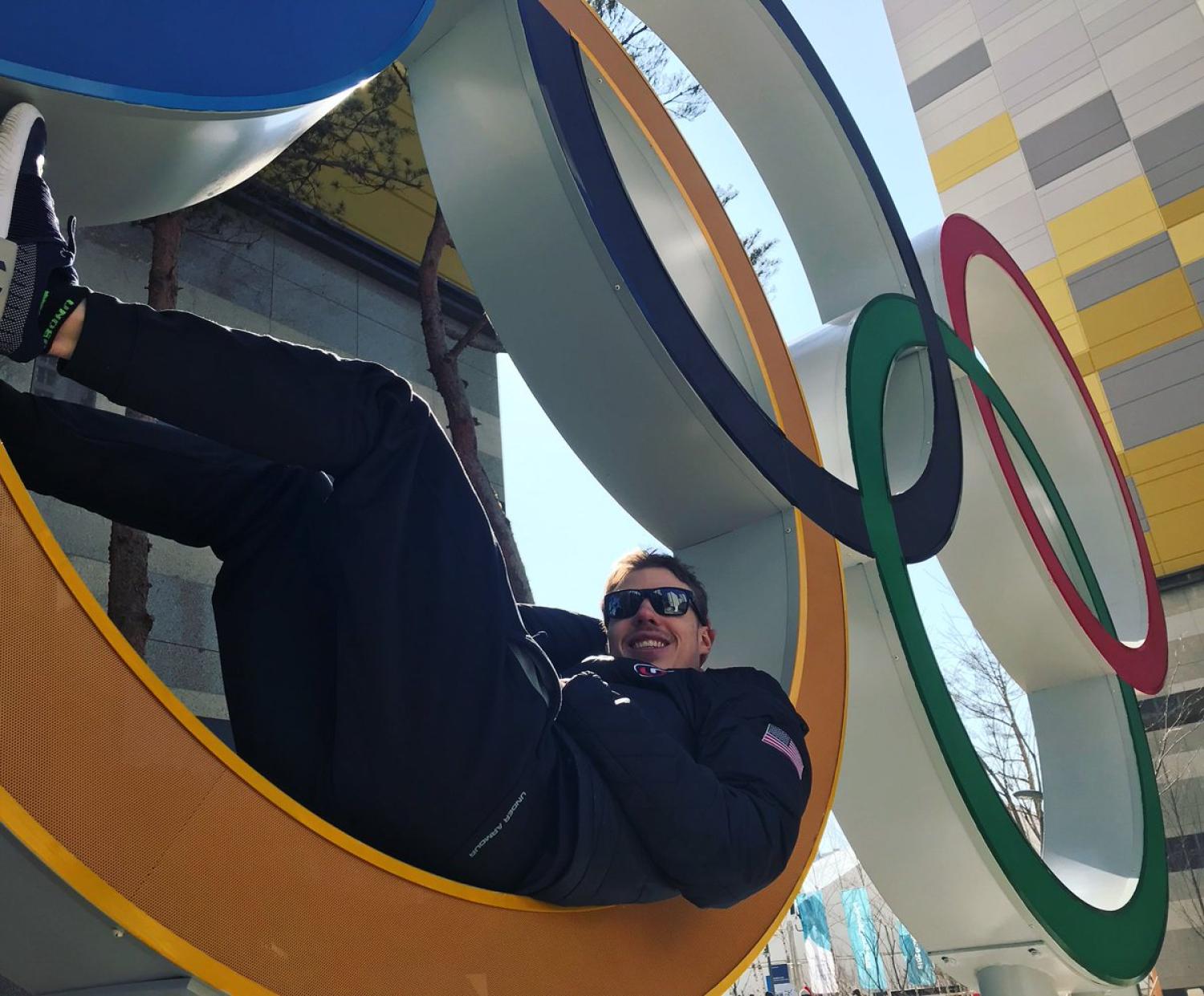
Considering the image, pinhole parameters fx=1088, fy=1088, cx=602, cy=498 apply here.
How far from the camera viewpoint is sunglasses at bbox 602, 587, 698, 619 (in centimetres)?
206

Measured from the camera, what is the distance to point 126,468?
139cm

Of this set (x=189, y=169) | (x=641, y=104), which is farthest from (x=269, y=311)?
(x=189, y=169)

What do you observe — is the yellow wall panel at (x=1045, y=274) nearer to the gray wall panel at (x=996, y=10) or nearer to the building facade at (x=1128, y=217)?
the building facade at (x=1128, y=217)

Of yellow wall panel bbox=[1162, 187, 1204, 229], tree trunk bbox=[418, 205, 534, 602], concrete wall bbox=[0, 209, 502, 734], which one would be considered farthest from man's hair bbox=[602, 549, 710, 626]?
yellow wall panel bbox=[1162, 187, 1204, 229]

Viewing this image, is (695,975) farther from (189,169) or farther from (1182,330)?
(1182,330)

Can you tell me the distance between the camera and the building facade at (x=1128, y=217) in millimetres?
10945

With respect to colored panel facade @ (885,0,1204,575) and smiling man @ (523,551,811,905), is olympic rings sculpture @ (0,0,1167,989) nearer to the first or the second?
smiling man @ (523,551,811,905)

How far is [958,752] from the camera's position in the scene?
10.0 feet

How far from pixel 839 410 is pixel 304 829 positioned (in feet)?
7.78

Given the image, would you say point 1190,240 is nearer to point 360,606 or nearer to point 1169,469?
point 1169,469

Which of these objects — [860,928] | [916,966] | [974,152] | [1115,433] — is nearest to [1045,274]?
[974,152]

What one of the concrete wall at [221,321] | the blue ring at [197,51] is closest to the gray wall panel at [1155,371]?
the concrete wall at [221,321]

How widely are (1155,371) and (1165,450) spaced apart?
93 cm

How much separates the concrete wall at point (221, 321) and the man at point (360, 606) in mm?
3107
